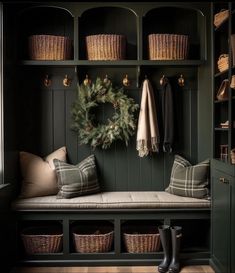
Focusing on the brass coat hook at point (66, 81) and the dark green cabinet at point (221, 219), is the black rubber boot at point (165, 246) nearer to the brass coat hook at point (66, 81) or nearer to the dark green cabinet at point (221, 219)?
the dark green cabinet at point (221, 219)

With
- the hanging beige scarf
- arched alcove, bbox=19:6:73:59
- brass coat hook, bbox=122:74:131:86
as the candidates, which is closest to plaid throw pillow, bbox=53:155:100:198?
the hanging beige scarf

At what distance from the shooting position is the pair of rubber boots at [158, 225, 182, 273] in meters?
3.67

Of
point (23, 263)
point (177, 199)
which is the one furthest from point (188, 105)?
point (23, 263)

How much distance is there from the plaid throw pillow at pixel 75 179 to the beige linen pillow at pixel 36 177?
0.29 feet

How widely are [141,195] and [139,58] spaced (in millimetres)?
1307

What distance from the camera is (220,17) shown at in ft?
11.8

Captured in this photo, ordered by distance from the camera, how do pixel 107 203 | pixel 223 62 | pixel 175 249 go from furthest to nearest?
pixel 107 203, pixel 175 249, pixel 223 62

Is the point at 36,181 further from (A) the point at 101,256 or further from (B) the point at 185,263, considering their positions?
(B) the point at 185,263

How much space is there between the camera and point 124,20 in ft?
14.1

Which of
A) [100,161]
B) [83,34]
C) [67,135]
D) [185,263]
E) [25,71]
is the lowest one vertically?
[185,263]

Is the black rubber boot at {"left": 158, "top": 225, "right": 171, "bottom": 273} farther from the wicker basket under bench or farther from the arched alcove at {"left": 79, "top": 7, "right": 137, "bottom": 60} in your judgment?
the arched alcove at {"left": 79, "top": 7, "right": 137, "bottom": 60}

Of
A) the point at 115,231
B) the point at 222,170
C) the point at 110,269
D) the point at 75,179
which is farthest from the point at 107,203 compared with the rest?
the point at 222,170

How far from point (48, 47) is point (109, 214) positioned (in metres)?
1.66

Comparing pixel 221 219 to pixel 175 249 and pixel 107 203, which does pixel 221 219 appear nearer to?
pixel 175 249
